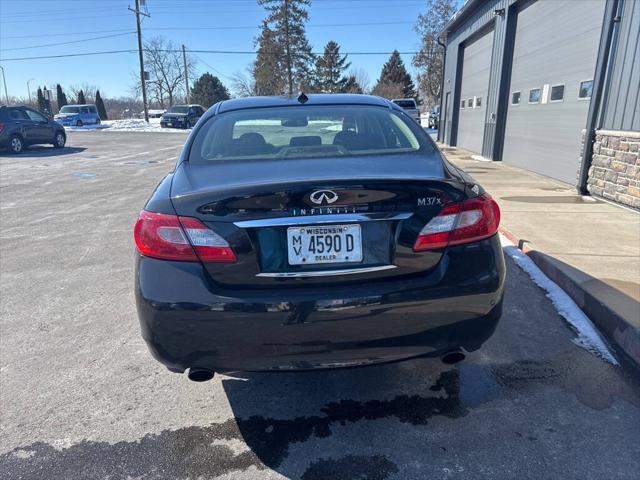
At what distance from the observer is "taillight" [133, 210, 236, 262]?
2014 millimetres

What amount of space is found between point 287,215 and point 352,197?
0.95 feet

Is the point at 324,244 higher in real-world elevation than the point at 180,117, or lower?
lower

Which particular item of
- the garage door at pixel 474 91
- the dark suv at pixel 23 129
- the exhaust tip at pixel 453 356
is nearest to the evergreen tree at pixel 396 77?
the garage door at pixel 474 91

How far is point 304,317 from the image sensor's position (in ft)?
6.52

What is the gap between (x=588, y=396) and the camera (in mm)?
2600

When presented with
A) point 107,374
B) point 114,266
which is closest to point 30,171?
point 114,266

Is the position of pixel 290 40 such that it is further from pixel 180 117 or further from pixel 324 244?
pixel 324 244

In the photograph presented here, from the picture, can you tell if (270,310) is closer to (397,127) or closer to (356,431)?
(356,431)

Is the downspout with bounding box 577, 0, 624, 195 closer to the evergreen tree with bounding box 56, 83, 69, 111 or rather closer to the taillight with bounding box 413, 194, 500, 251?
the taillight with bounding box 413, 194, 500, 251

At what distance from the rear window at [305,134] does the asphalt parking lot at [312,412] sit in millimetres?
1335

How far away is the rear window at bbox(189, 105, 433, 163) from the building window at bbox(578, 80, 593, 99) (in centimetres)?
657

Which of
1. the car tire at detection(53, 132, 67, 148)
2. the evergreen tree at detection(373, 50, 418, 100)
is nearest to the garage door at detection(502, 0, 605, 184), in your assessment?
the car tire at detection(53, 132, 67, 148)

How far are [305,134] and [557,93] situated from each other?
8.39m

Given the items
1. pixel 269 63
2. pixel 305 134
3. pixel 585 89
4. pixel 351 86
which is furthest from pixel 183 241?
pixel 351 86
